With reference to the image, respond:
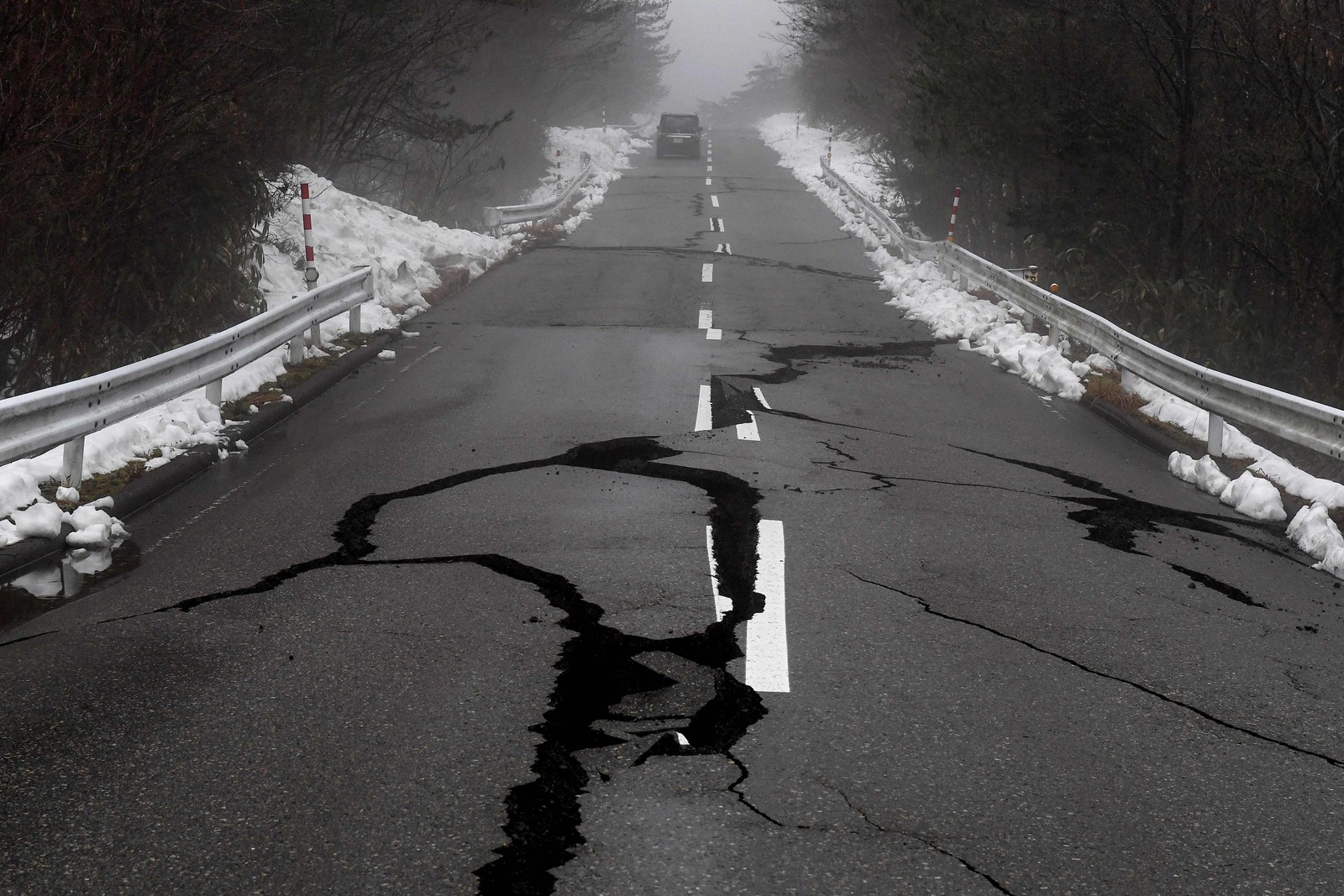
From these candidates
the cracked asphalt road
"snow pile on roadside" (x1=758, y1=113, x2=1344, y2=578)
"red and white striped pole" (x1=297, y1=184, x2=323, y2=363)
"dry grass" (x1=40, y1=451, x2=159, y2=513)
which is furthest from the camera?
"red and white striped pole" (x1=297, y1=184, x2=323, y2=363)

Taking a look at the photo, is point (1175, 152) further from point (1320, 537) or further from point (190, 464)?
point (190, 464)

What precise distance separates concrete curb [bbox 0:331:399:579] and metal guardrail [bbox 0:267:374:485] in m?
0.37

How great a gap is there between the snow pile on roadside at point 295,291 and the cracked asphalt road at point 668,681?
51 cm

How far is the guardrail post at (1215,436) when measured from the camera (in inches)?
342

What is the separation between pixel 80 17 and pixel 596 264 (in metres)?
12.1

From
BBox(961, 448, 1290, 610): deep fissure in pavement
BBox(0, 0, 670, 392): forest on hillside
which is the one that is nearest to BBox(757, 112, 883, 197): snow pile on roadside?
BBox(0, 0, 670, 392): forest on hillside

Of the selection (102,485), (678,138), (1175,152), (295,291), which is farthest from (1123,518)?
(678,138)

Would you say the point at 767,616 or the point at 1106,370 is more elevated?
the point at 1106,370

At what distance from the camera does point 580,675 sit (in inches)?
174

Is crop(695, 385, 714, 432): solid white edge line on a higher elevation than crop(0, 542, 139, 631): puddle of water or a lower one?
higher

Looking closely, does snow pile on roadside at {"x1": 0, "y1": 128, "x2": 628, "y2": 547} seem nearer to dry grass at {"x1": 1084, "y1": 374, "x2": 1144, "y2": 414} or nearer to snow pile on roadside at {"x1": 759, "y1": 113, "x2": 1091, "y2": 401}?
snow pile on roadside at {"x1": 759, "y1": 113, "x2": 1091, "y2": 401}

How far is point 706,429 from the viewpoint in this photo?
8.88 m

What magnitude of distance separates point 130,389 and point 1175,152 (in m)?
11.6

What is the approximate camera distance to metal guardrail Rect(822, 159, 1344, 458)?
7441 millimetres
